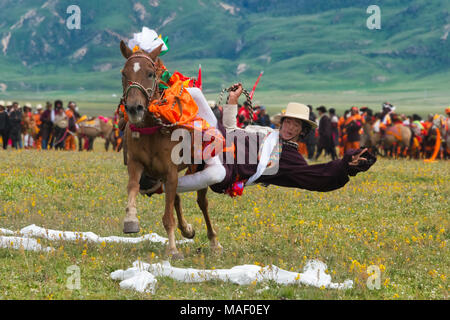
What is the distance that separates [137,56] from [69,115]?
25.7 metres

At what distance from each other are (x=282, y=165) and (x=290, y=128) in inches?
25.3

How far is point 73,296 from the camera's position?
717 centimetres

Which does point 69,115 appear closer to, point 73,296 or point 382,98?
point 73,296

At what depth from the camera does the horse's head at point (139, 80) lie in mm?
8000

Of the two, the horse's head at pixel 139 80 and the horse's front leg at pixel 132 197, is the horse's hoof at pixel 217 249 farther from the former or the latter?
the horse's head at pixel 139 80

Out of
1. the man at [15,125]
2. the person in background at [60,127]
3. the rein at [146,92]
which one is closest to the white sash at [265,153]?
the rein at [146,92]

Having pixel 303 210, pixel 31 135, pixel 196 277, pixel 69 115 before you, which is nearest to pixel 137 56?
pixel 196 277

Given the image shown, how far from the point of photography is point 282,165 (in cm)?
997

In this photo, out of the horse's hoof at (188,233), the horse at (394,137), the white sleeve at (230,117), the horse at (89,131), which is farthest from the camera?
the horse at (89,131)

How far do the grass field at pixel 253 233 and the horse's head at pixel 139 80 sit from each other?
1.97 m

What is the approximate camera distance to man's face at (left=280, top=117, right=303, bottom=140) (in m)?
10.2

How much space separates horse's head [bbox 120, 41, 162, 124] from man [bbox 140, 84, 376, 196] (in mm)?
1519

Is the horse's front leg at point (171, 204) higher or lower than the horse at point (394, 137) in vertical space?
lower

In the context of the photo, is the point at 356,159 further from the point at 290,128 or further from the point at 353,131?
the point at 353,131
